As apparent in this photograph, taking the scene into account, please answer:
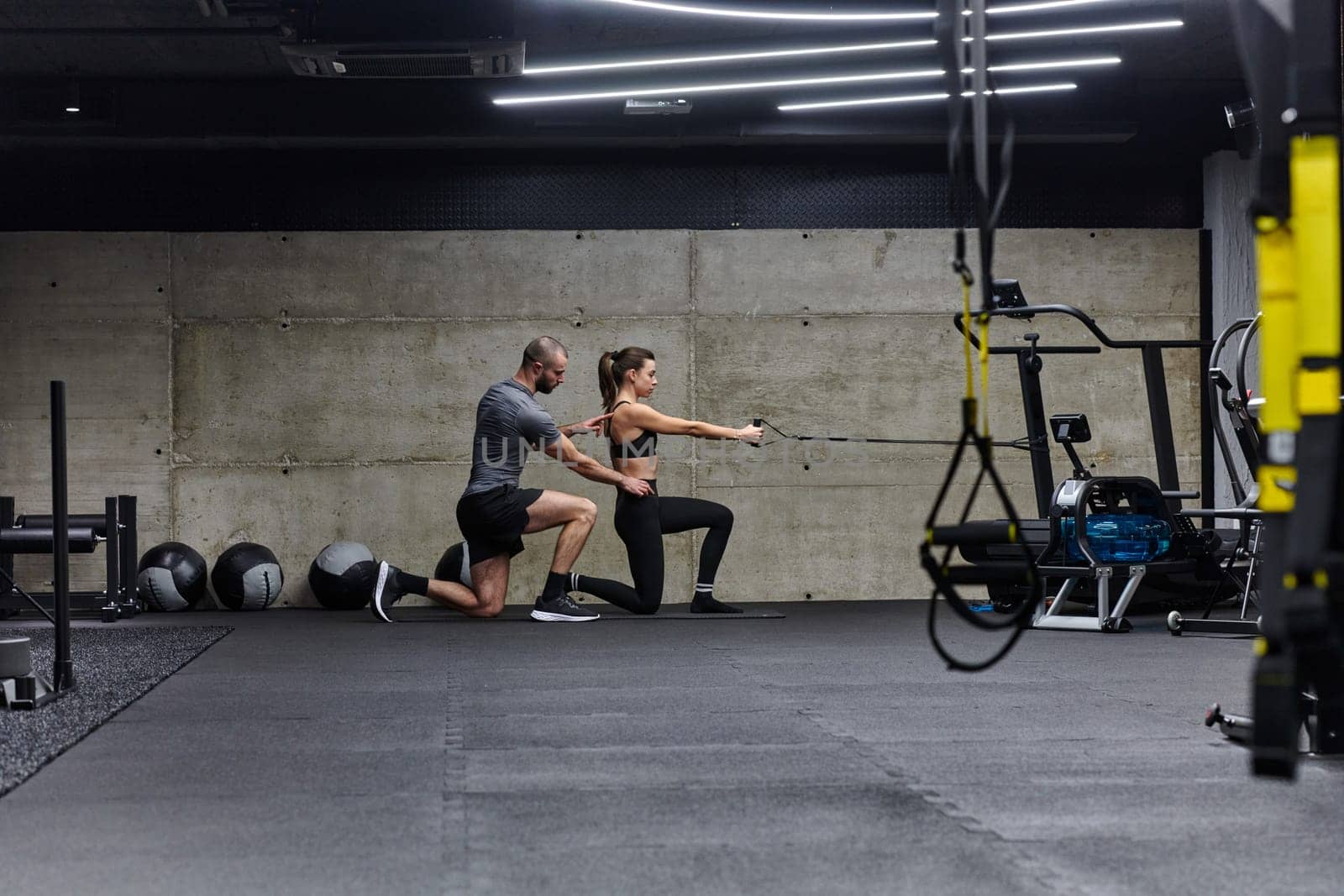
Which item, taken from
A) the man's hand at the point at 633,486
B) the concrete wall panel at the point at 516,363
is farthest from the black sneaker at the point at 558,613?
the concrete wall panel at the point at 516,363

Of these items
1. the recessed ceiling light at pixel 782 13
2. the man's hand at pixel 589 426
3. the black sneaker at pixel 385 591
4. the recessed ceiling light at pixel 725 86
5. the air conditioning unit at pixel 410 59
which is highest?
the recessed ceiling light at pixel 782 13

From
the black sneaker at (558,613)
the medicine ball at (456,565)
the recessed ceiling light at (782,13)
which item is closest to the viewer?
the recessed ceiling light at (782,13)

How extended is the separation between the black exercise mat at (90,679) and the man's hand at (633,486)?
209 cm

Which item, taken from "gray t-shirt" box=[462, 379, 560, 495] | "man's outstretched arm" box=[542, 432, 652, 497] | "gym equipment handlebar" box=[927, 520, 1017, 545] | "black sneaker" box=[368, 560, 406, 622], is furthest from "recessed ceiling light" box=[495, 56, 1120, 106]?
"gym equipment handlebar" box=[927, 520, 1017, 545]

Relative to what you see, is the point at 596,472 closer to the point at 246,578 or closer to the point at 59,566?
the point at 246,578

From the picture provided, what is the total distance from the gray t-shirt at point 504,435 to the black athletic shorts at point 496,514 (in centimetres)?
4

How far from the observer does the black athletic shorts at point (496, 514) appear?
696cm

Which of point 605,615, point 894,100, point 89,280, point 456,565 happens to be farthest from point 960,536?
point 89,280

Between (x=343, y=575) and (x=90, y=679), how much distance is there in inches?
131

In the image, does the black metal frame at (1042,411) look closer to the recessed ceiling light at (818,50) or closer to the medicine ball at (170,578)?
the recessed ceiling light at (818,50)

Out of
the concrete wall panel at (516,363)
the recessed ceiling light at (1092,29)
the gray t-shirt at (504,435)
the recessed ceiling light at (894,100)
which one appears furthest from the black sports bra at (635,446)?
the recessed ceiling light at (1092,29)

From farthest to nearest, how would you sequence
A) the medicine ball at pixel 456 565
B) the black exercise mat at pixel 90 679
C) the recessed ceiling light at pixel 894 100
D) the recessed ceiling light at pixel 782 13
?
the medicine ball at pixel 456 565, the recessed ceiling light at pixel 894 100, the recessed ceiling light at pixel 782 13, the black exercise mat at pixel 90 679

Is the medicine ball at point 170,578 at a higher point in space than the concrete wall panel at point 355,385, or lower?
A: lower

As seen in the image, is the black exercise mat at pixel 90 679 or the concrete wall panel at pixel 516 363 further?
the concrete wall panel at pixel 516 363
